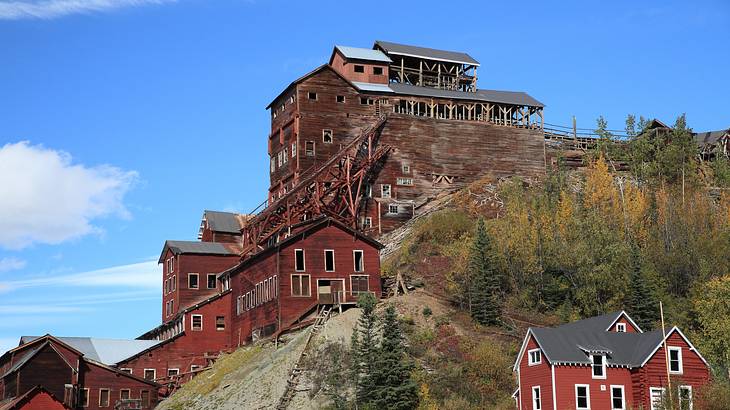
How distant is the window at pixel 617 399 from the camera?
168ft

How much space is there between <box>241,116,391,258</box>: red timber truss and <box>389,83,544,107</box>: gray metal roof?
559 centimetres

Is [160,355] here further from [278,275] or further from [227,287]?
[278,275]

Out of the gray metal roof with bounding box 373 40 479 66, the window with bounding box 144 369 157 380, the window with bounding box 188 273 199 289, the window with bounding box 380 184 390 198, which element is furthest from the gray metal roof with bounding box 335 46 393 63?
the window with bounding box 144 369 157 380

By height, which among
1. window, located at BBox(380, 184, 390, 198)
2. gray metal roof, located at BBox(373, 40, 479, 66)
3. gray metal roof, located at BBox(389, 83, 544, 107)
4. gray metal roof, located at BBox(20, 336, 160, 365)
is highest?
gray metal roof, located at BBox(373, 40, 479, 66)

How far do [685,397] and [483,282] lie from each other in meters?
16.6

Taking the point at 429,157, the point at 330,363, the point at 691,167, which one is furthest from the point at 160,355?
the point at 691,167

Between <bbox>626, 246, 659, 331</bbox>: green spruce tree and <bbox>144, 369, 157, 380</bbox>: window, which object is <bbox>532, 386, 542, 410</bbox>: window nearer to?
→ <bbox>626, 246, 659, 331</bbox>: green spruce tree

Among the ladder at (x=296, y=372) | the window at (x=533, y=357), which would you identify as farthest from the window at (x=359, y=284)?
the window at (x=533, y=357)

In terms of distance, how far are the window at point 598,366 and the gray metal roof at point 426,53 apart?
51.1 metres

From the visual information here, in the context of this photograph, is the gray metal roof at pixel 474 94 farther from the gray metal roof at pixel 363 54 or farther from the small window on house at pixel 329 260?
the small window on house at pixel 329 260

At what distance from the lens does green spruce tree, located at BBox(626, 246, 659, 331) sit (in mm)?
63250

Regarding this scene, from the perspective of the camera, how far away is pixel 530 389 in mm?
52250

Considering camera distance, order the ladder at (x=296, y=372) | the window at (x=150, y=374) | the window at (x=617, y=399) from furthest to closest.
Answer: the window at (x=150, y=374) → the ladder at (x=296, y=372) → the window at (x=617, y=399)

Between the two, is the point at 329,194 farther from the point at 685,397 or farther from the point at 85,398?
the point at 685,397
